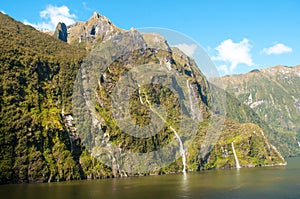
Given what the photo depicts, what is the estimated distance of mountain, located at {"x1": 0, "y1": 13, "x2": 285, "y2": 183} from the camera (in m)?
83.8

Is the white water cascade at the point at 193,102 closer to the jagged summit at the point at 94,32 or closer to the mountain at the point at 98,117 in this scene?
the mountain at the point at 98,117

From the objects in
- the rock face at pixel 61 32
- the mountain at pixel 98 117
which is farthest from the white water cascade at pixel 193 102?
the rock face at pixel 61 32

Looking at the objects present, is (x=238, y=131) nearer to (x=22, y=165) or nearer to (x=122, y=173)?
(x=122, y=173)

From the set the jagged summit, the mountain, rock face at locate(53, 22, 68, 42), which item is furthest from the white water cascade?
rock face at locate(53, 22, 68, 42)

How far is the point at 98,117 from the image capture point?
340ft

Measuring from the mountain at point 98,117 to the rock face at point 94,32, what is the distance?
16.0 metres

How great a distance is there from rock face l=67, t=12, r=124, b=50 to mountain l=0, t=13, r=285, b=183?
16.0 meters

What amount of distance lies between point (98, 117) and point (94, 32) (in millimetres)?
82797

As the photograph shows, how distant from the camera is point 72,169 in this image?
279 ft

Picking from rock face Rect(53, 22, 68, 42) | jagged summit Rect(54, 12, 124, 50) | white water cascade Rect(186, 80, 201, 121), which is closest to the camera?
white water cascade Rect(186, 80, 201, 121)

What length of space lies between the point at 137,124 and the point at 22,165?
40.9m

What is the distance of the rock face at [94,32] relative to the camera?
168750 millimetres

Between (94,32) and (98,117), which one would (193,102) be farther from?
(94,32)

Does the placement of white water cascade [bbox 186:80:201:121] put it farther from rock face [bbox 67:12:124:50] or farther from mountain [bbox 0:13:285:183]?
rock face [bbox 67:12:124:50]
